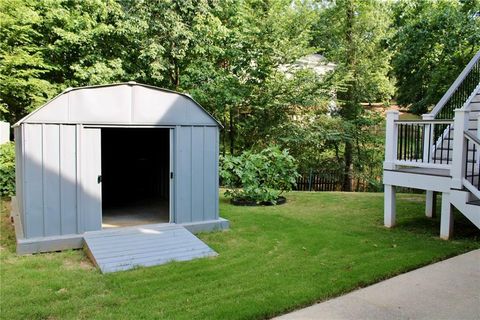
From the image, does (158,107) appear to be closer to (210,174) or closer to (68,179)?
(210,174)

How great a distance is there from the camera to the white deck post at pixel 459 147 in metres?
5.65

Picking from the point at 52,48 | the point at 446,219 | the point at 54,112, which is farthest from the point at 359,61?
the point at 54,112

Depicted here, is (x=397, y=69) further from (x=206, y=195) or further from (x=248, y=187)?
(x=206, y=195)

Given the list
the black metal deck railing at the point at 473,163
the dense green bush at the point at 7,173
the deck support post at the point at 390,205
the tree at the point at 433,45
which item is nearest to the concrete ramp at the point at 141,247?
the deck support post at the point at 390,205

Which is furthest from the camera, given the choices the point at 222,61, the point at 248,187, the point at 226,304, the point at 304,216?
the point at 222,61

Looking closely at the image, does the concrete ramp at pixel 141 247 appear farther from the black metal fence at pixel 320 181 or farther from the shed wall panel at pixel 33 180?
the black metal fence at pixel 320 181

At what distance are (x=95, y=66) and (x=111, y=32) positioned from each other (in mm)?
1287

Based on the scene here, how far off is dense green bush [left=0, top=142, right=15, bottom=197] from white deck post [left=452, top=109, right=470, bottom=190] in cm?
946

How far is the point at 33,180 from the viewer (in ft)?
17.9

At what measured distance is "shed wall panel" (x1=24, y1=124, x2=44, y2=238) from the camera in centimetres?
540

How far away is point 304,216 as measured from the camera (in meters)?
8.00

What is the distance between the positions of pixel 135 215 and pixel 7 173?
14.3 ft

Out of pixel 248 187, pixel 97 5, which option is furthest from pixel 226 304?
pixel 97 5

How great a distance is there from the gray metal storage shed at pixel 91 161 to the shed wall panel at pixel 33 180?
12mm
